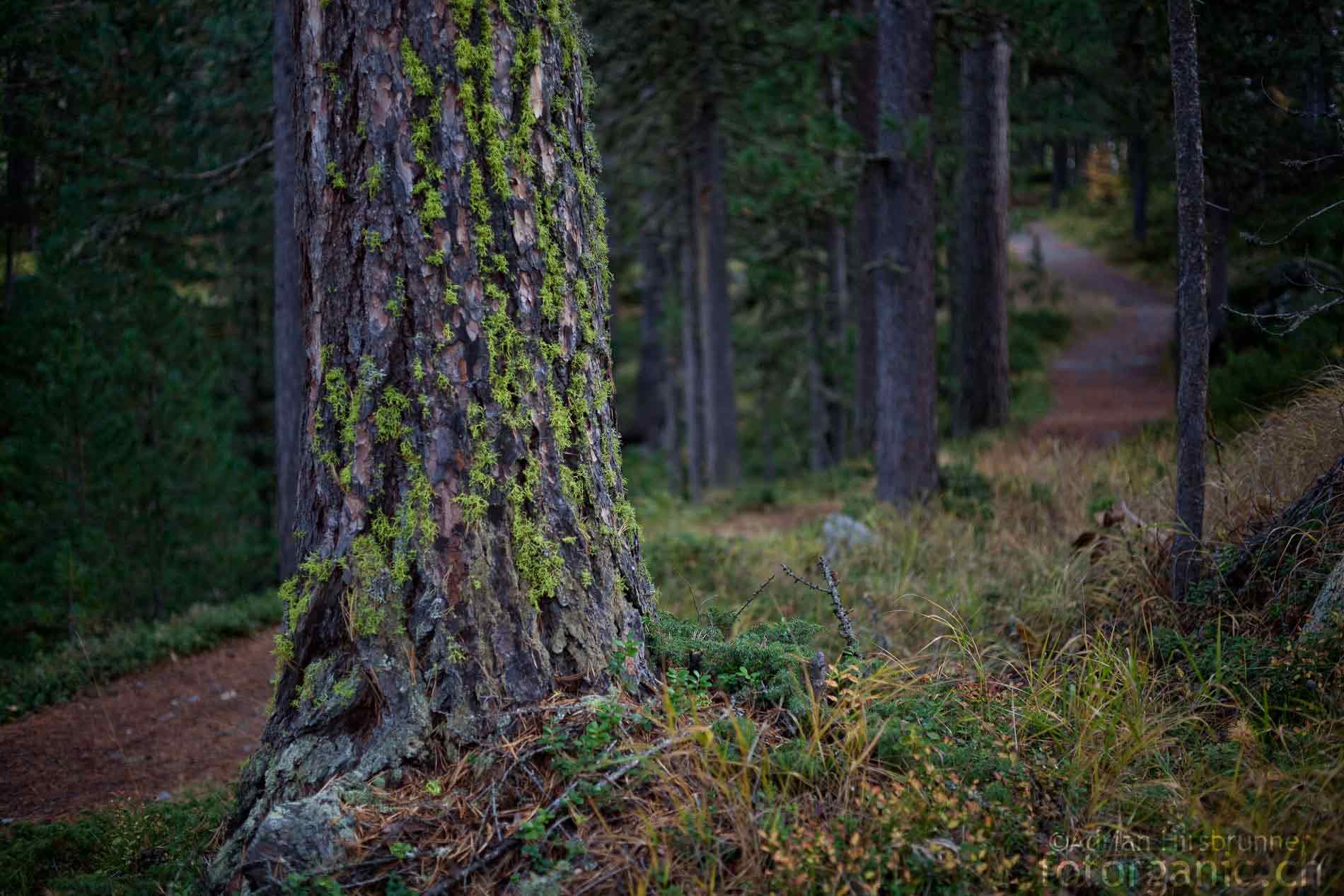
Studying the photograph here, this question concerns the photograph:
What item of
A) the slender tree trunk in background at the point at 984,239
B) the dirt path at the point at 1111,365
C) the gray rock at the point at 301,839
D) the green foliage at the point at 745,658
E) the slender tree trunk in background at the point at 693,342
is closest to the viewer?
the gray rock at the point at 301,839

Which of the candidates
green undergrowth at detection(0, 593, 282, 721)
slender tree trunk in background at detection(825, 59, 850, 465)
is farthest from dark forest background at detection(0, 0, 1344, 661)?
green undergrowth at detection(0, 593, 282, 721)

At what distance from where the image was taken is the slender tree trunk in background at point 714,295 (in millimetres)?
14164

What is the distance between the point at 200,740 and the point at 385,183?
15.1 ft

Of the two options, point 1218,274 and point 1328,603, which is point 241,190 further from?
point 1218,274

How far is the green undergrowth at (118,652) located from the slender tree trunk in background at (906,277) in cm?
629

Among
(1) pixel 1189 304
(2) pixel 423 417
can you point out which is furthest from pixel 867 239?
(2) pixel 423 417

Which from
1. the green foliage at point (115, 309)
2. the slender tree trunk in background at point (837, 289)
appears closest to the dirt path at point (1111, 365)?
the slender tree trunk in background at point (837, 289)

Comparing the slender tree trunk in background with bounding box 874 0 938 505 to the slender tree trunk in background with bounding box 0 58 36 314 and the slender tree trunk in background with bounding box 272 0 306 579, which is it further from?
the slender tree trunk in background with bounding box 0 58 36 314

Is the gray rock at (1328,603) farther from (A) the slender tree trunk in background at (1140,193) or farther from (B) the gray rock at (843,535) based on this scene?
(A) the slender tree trunk in background at (1140,193)

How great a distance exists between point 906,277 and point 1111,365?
12153 millimetres

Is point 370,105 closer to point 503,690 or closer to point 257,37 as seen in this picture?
point 503,690

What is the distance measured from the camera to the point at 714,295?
14453 mm

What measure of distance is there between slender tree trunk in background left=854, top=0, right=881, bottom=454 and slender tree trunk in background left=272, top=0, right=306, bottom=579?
6948mm

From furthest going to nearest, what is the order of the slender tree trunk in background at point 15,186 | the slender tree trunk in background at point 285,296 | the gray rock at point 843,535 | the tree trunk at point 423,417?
the slender tree trunk in background at point 15,186
the gray rock at point 843,535
the slender tree trunk in background at point 285,296
the tree trunk at point 423,417
